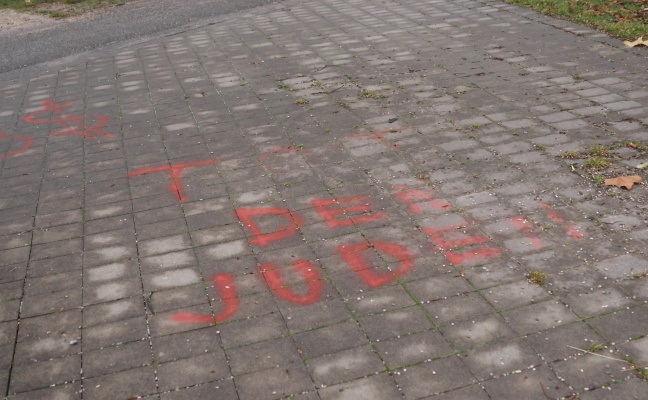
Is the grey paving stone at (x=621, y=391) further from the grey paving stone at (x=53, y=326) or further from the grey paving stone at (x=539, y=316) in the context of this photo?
the grey paving stone at (x=53, y=326)

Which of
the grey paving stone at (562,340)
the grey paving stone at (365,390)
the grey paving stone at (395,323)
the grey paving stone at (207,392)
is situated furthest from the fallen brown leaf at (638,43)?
the grey paving stone at (207,392)

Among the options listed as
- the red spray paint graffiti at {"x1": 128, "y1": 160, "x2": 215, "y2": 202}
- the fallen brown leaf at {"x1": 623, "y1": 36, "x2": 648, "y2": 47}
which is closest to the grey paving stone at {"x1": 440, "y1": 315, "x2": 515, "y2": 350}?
the red spray paint graffiti at {"x1": 128, "y1": 160, "x2": 215, "y2": 202}

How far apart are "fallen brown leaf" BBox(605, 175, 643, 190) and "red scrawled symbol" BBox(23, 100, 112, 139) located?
17.0 feet

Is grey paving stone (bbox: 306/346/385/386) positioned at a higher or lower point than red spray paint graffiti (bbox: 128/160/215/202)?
lower

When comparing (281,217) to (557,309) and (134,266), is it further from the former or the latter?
(557,309)

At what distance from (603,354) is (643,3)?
9341mm

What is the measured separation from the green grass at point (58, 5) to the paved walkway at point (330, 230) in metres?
4.78

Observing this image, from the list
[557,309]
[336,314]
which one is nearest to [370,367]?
[336,314]

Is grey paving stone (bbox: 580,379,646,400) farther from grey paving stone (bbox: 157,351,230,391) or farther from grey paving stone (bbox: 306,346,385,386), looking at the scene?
grey paving stone (bbox: 157,351,230,391)

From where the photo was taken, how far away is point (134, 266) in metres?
4.92

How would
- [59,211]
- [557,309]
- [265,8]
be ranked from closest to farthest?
[557,309] < [59,211] < [265,8]

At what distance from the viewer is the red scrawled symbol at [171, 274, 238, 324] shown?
169 inches

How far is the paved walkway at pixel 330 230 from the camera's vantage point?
3.86m

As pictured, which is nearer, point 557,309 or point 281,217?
point 557,309
